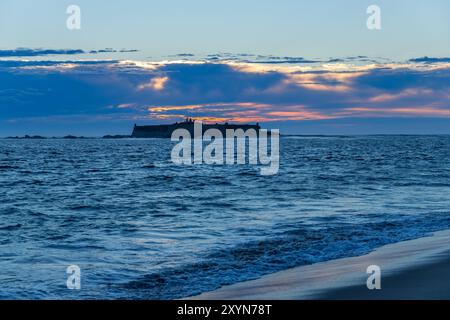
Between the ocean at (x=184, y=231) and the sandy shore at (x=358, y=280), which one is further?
the ocean at (x=184, y=231)

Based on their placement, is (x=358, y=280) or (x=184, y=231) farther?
(x=184, y=231)

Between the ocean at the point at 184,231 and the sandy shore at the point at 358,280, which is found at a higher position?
the sandy shore at the point at 358,280

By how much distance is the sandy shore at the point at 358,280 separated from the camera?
9078 mm

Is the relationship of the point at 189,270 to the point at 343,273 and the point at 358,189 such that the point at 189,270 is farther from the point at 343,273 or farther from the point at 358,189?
the point at 358,189

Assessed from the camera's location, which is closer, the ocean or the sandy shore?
the sandy shore

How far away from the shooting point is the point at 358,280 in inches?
397

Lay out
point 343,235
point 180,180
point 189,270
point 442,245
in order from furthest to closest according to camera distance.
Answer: point 180,180
point 343,235
point 442,245
point 189,270

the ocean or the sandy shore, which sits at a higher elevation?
the sandy shore

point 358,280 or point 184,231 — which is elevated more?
point 358,280

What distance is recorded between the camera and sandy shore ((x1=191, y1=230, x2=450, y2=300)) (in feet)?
29.8

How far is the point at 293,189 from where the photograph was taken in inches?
1240
